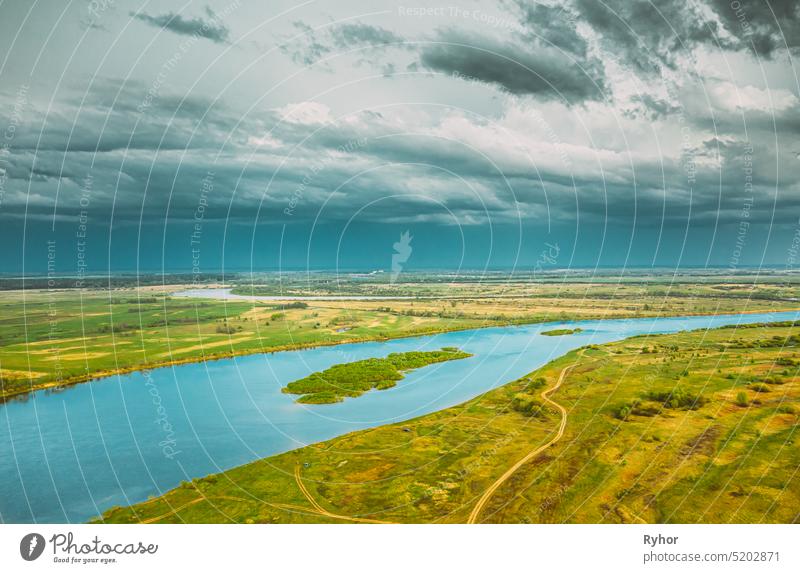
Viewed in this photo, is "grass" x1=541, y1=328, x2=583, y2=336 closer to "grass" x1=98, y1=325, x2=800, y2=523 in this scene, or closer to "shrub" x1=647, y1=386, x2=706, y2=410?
"grass" x1=98, y1=325, x2=800, y2=523

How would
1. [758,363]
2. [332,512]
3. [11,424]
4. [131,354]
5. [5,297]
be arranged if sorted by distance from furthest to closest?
[5,297] → [131,354] → [758,363] → [11,424] → [332,512]

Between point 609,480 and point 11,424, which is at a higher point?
point 609,480

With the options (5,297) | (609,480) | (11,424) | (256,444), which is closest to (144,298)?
(5,297)

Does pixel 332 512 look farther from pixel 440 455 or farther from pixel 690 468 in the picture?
pixel 690 468

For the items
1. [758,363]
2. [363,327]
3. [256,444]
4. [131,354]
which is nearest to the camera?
[256,444]

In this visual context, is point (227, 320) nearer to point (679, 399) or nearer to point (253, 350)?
point (253, 350)

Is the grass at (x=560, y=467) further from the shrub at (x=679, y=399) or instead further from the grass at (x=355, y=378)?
the grass at (x=355, y=378)
